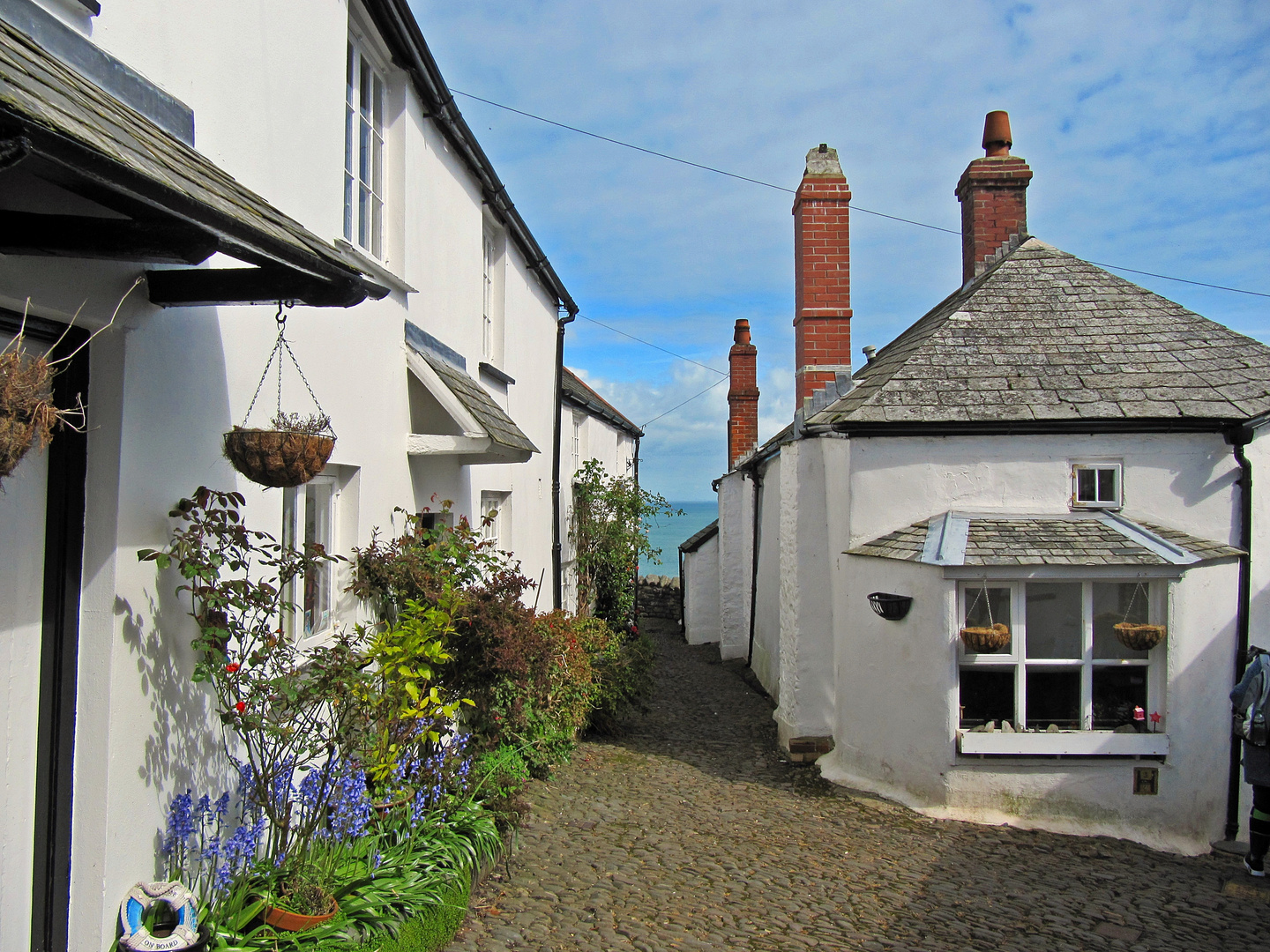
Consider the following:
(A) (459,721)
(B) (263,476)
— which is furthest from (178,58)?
(A) (459,721)

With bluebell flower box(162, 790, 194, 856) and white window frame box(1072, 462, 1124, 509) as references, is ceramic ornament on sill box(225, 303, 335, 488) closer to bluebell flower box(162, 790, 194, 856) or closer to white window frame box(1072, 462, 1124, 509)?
bluebell flower box(162, 790, 194, 856)

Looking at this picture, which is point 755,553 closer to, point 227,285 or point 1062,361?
point 1062,361

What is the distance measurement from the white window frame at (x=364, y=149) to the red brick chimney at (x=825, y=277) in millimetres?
5759

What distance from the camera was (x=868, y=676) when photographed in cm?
879

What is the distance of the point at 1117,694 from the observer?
8.37 metres

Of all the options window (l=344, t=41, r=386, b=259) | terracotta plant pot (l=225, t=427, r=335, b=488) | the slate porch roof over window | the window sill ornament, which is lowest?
the window sill ornament

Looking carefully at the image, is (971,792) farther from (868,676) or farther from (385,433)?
(385,433)

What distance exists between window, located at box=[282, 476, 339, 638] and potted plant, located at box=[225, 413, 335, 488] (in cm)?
128

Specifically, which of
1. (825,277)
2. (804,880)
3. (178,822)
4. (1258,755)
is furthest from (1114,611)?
(178,822)

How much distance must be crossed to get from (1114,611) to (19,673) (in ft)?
29.4

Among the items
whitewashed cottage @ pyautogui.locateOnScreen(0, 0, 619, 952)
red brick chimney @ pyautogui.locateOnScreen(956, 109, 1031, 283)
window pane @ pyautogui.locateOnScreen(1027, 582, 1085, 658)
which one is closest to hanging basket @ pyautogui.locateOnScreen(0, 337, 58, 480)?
whitewashed cottage @ pyautogui.locateOnScreen(0, 0, 619, 952)

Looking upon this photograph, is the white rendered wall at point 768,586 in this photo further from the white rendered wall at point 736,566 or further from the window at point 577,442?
the window at point 577,442

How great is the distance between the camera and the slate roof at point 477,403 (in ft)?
22.8

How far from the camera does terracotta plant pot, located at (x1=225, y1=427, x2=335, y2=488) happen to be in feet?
12.0
